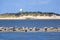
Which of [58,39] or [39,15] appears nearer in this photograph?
[58,39]

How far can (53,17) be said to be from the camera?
110 metres

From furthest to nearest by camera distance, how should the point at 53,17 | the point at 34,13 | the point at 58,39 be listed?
1. the point at 34,13
2. the point at 53,17
3. the point at 58,39

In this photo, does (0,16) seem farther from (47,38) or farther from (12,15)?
(47,38)

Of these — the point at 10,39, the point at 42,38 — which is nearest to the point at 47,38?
the point at 42,38

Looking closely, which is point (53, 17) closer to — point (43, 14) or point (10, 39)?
point (43, 14)

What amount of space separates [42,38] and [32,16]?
93.7 metres

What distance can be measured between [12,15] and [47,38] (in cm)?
9450

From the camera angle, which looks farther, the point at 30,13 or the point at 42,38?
the point at 30,13

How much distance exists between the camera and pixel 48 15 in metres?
112

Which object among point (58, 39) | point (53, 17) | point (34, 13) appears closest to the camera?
point (58, 39)

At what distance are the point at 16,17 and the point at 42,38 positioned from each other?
93.2 metres

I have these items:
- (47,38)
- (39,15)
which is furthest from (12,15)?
(47,38)

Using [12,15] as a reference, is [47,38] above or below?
above

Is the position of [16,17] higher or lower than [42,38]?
lower
